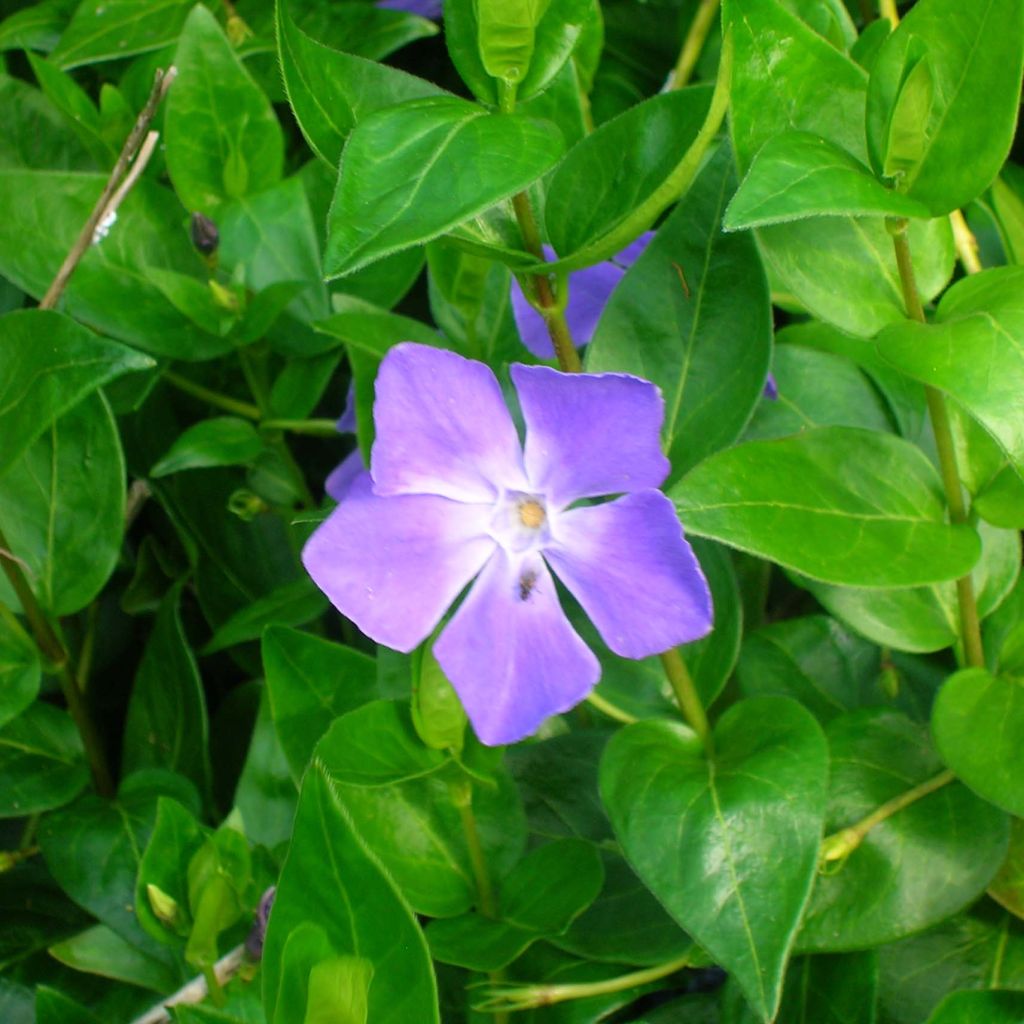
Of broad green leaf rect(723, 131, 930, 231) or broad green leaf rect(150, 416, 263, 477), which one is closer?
broad green leaf rect(723, 131, 930, 231)

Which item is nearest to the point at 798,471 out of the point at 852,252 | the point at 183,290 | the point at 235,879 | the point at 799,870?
the point at 852,252

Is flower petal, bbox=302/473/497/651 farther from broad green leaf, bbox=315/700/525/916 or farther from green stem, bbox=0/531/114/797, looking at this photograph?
green stem, bbox=0/531/114/797

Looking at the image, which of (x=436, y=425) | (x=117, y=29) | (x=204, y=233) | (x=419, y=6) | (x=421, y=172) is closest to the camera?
(x=421, y=172)

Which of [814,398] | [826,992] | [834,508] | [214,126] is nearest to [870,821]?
[826,992]

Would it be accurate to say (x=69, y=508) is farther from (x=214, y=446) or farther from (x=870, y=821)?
(x=870, y=821)

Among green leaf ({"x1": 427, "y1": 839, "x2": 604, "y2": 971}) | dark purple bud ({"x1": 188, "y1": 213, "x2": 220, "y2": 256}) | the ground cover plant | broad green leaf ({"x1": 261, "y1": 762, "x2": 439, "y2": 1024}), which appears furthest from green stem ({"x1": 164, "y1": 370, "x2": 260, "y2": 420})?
broad green leaf ({"x1": 261, "y1": 762, "x2": 439, "y2": 1024})
